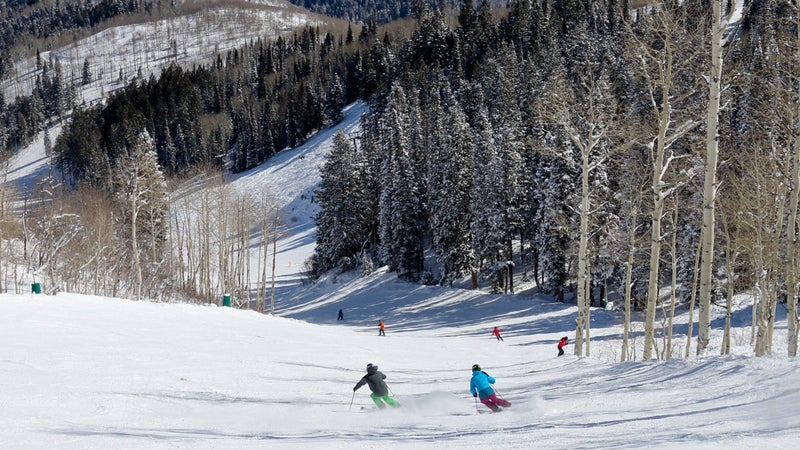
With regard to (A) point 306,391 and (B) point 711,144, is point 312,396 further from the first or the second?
(B) point 711,144

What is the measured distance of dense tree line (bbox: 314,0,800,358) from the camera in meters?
18.4

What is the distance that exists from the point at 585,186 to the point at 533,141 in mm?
2682

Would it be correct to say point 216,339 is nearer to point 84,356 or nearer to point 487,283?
point 84,356

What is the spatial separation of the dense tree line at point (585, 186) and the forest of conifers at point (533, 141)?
0.17 meters

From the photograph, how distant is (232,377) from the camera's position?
14.8 m

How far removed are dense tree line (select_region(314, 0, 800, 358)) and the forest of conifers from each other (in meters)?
0.17

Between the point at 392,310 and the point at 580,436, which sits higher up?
the point at 580,436

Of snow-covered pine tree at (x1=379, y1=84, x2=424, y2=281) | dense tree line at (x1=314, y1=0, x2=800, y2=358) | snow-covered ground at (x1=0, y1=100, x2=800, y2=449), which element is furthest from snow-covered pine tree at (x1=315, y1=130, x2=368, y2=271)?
snow-covered ground at (x1=0, y1=100, x2=800, y2=449)

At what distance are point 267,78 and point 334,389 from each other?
165 metres

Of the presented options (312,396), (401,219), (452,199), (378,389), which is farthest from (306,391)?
(401,219)

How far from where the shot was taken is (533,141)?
22500 millimetres

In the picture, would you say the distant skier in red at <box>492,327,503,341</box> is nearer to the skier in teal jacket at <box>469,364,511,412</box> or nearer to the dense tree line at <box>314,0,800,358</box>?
the dense tree line at <box>314,0,800,358</box>

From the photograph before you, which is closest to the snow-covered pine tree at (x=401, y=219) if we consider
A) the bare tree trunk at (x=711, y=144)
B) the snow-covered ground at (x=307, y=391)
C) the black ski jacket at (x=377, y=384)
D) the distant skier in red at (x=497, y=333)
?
the distant skier in red at (x=497, y=333)

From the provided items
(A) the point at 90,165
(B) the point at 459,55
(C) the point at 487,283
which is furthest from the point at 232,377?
(A) the point at 90,165
